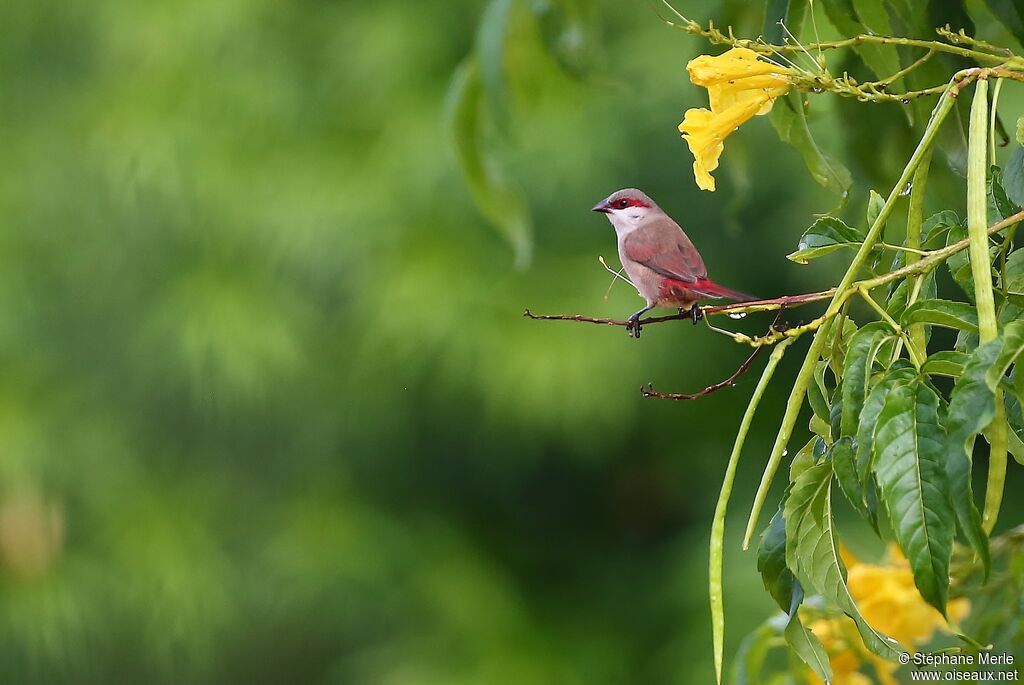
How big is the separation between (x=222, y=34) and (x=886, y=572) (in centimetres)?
181

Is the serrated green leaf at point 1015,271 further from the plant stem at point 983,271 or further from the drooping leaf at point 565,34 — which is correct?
the drooping leaf at point 565,34

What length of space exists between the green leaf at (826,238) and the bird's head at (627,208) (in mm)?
360

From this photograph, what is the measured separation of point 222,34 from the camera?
213 centimetres

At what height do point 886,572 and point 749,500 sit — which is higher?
point 886,572

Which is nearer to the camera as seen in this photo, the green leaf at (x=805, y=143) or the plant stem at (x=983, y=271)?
the plant stem at (x=983, y=271)

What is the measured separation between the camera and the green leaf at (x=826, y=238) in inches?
13.7

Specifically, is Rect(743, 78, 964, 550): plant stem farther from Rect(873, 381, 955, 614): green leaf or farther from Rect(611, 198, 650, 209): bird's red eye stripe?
Rect(611, 198, 650, 209): bird's red eye stripe

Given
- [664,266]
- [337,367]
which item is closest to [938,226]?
[664,266]

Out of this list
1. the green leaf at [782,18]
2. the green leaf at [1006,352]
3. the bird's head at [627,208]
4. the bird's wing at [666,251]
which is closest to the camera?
the green leaf at [1006,352]

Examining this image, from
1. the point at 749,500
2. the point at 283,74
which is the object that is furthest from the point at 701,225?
the point at 283,74

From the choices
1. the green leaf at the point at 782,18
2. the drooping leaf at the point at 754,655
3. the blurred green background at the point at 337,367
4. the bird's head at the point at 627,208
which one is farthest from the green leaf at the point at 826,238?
the blurred green background at the point at 337,367

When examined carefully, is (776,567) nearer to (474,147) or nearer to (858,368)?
(858,368)

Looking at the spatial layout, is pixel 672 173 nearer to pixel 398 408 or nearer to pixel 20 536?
pixel 398 408

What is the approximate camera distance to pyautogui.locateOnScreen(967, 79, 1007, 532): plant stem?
27cm
